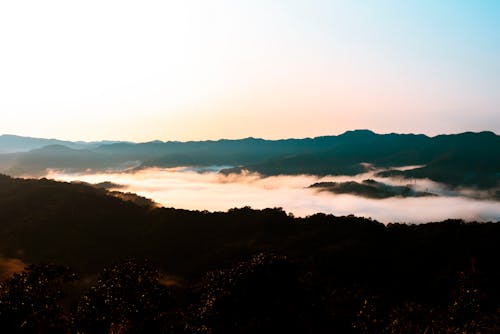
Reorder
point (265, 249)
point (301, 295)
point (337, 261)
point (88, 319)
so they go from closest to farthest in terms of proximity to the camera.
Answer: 1. point (88, 319)
2. point (301, 295)
3. point (337, 261)
4. point (265, 249)

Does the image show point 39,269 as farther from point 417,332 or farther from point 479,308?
point 479,308

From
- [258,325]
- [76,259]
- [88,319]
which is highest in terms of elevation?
[88,319]

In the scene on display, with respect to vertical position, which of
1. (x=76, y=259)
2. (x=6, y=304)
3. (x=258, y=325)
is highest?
(x=6, y=304)

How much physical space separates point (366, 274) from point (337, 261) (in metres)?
15.1

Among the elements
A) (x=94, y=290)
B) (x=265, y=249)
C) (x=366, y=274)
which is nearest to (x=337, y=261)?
(x=366, y=274)

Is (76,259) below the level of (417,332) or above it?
below

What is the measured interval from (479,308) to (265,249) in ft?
407

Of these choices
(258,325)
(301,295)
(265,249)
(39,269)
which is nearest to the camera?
(39,269)

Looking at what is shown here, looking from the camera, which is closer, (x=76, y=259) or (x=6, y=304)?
(x=6, y=304)

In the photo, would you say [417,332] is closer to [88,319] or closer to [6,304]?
[88,319]

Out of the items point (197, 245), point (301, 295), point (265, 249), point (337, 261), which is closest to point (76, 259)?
point (197, 245)

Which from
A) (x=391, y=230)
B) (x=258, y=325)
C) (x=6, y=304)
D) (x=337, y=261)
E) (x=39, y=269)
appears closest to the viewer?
(x=6, y=304)

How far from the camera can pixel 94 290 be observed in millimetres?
46219

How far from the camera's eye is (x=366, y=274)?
144000mm
